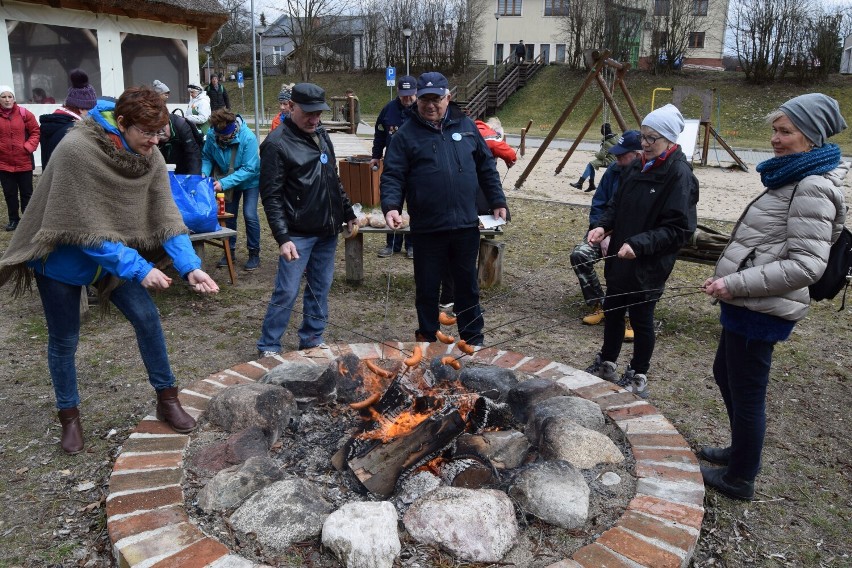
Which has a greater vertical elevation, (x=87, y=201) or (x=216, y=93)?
(x=216, y=93)

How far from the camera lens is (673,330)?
5.26 meters

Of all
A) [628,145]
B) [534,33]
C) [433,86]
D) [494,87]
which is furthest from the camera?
[534,33]

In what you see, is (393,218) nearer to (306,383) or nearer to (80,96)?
(306,383)

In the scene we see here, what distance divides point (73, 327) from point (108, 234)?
23.2 inches

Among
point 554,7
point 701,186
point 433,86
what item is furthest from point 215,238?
point 554,7

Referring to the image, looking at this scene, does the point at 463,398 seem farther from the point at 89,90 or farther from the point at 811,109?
the point at 89,90

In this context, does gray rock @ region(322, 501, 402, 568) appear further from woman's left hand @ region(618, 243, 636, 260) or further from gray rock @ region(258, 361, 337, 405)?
woman's left hand @ region(618, 243, 636, 260)

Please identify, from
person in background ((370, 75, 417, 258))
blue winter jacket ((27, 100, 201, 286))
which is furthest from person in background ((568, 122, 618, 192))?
blue winter jacket ((27, 100, 201, 286))

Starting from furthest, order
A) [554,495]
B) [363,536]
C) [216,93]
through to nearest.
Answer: [216,93] → [554,495] → [363,536]

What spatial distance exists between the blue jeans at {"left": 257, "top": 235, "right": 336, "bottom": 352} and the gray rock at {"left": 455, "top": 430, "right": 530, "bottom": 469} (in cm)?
164

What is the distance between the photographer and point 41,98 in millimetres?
12703

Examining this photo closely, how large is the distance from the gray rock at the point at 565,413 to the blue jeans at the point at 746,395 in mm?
578

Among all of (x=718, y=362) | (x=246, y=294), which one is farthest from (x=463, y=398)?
(x=246, y=294)

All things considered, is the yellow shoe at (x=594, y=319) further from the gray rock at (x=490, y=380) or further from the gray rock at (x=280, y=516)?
the gray rock at (x=280, y=516)
